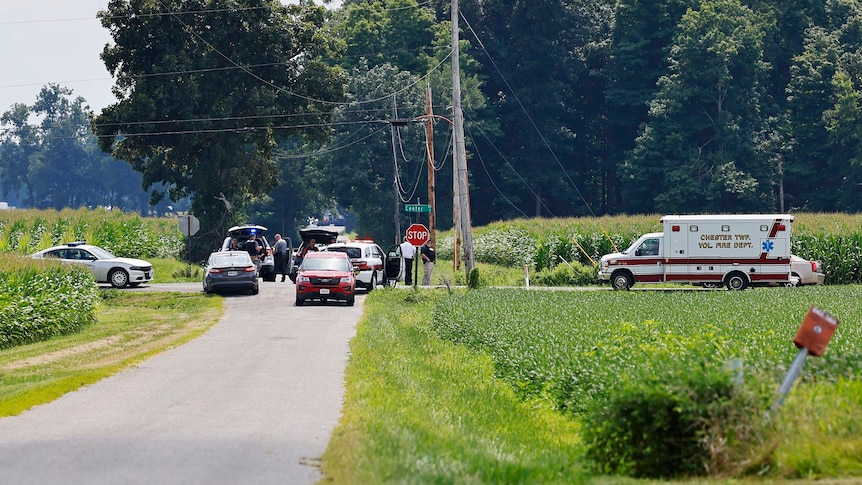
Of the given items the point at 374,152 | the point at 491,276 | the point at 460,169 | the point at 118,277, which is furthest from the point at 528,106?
the point at 118,277

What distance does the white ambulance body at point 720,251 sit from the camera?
42000 mm

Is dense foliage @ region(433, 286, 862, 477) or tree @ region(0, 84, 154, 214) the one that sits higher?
tree @ region(0, 84, 154, 214)

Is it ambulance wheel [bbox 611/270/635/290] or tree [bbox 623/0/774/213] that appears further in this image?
tree [bbox 623/0/774/213]

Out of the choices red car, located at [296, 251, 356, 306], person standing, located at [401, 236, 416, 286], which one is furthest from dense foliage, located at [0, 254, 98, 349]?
person standing, located at [401, 236, 416, 286]

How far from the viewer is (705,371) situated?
444 inches

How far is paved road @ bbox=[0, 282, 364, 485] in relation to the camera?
11086 millimetres

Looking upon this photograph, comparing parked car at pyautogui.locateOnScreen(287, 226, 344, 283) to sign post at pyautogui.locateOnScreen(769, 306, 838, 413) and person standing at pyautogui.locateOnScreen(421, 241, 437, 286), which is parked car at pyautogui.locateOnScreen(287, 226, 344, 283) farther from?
sign post at pyautogui.locateOnScreen(769, 306, 838, 413)

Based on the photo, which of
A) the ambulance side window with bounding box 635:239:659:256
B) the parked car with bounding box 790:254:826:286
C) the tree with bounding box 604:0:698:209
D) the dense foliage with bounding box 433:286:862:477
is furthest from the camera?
the tree with bounding box 604:0:698:209

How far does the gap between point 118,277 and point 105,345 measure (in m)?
19.5

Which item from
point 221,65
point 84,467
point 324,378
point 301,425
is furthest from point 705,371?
point 221,65

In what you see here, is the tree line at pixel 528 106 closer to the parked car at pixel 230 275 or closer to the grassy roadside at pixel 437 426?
the parked car at pixel 230 275

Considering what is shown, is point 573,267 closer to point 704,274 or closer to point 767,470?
point 704,274

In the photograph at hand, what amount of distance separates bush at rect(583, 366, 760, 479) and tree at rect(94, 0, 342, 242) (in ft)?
163

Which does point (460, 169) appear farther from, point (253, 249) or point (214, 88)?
point (214, 88)
